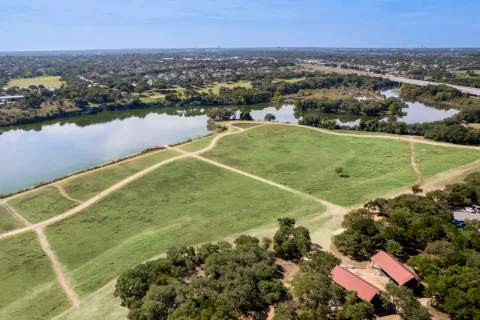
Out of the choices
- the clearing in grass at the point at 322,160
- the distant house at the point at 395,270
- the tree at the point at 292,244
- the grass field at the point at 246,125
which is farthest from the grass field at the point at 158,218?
the grass field at the point at 246,125

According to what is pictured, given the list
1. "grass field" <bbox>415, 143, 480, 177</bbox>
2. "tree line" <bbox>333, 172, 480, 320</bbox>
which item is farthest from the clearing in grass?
"tree line" <bbox>333, 172, 480, 320</bbox>

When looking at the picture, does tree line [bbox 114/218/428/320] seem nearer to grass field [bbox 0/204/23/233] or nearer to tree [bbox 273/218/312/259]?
tree [bbox 273/218/312/259]

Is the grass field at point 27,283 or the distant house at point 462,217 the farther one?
the distant house at point 462,217

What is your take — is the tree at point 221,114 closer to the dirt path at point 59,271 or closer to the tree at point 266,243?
the dirt path at point 59,271

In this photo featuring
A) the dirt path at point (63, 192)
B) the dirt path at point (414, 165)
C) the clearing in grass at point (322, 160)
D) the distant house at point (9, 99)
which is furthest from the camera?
the distant house at point (9, 99)

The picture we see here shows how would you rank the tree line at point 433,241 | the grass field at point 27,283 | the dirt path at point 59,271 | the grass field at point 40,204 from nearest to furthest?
the tree line at point 433,241
the grass field at point 27,283
the dirt path at point 59,271
the grass field at point 40,204

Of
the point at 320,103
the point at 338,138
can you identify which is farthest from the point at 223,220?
the point at 320,103

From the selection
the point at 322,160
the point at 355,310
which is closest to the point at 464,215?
the point at 355,310
